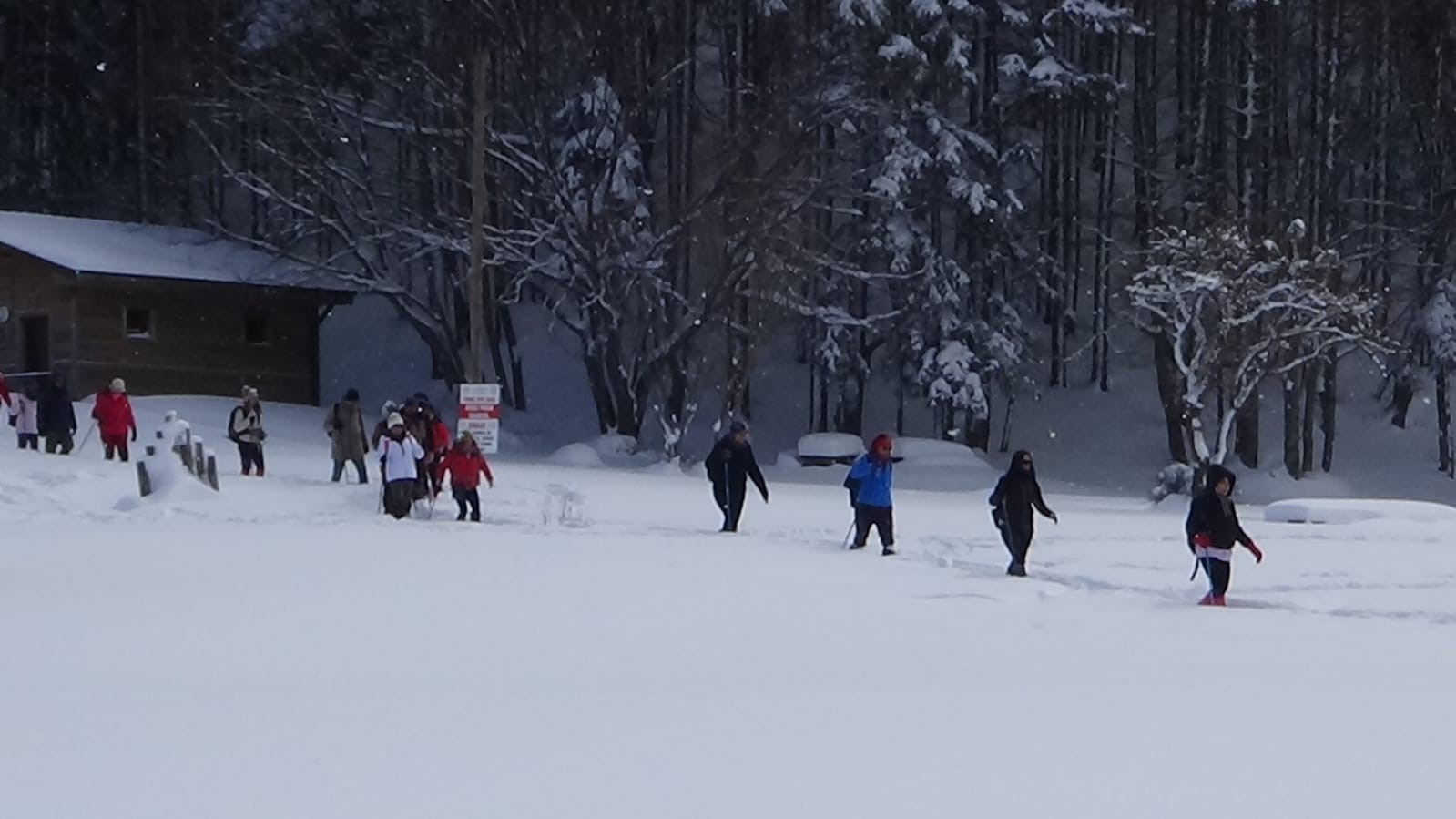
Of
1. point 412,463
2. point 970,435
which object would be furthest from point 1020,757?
point 970,435

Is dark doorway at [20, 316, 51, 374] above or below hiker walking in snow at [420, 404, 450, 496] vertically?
above

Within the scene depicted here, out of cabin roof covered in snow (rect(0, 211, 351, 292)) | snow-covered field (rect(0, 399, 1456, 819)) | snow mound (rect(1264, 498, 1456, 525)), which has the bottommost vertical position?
snow mound (rect(1264, 498, 1456, 525))

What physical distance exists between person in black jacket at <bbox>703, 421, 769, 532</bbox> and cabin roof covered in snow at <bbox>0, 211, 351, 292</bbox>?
20.9 metres

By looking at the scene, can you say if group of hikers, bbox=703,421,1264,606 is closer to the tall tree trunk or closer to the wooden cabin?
the tall tree trunk

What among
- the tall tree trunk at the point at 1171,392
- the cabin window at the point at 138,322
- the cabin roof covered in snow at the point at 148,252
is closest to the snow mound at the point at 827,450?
the tall tree trunk at the point at 1171,392

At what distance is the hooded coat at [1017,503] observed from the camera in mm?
18391

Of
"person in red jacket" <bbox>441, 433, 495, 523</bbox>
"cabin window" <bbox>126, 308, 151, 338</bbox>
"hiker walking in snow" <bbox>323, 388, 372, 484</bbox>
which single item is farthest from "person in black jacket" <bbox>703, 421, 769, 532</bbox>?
"cabin window" <bbox>126, 308, 151, 338</bbox>

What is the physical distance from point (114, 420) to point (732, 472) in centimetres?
1050

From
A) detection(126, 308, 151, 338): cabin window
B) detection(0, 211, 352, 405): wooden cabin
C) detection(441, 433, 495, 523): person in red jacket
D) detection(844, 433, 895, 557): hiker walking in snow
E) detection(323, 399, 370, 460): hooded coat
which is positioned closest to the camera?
detection(844, 433, 895, 557): hiker walking in snow

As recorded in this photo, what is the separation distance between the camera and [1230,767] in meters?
9.38

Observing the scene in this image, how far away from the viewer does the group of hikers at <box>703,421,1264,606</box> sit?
53.3 feet

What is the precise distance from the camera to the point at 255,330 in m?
43.3

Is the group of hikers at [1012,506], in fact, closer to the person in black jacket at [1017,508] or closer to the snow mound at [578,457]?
the person in black jacket at [1017,508]

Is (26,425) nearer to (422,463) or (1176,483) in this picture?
(422,463)
